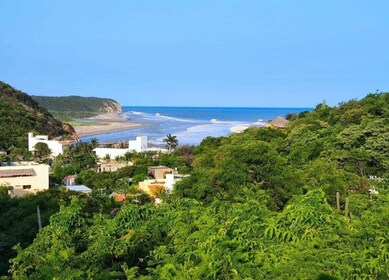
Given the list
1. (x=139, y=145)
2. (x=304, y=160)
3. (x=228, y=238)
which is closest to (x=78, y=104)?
(x=139, y=145)

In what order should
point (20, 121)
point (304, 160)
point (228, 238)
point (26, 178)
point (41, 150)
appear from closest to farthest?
point (228, 238) → point (304, 160) → point (26, 178) → point (41, 150) → point (20, 121)

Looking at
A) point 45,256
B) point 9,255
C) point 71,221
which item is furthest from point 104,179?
point 45,256

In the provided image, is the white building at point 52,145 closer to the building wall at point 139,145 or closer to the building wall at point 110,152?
the building wall at point 110,152

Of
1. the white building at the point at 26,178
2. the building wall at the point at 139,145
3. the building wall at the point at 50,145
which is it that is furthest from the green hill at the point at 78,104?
the white building at the point at 26,178

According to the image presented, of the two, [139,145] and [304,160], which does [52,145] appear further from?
[304,160]

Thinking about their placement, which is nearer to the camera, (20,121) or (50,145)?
(50,145)

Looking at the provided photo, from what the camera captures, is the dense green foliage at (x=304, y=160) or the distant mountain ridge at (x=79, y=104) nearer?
the dense green foliage at (x=304, y=160)

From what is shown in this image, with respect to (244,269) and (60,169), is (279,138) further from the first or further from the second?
(244,269)

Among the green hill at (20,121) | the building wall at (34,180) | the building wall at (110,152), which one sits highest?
the green hill at (20,121)
